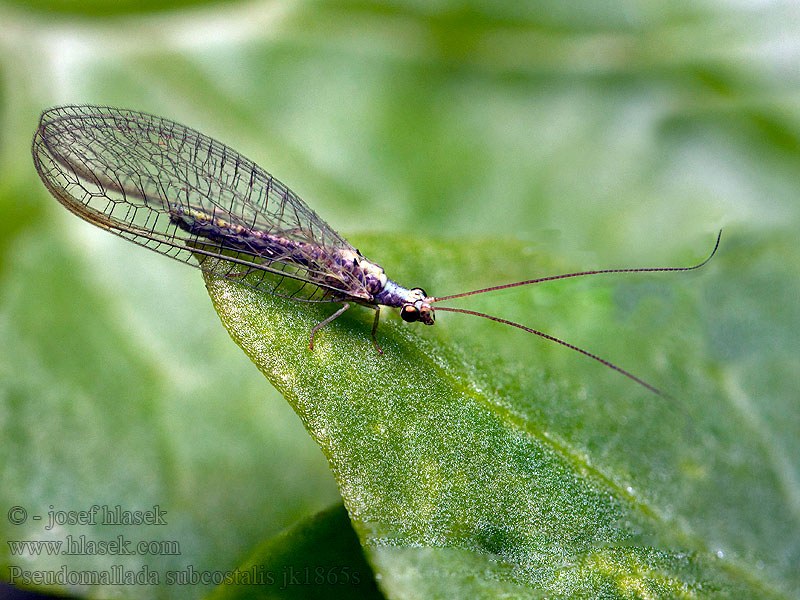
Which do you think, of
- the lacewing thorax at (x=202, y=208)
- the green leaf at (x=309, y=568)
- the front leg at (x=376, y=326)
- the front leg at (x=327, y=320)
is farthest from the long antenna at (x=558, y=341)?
the green leaf at (x=309, y=568)

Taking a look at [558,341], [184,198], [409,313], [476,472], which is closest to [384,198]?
[184,198]

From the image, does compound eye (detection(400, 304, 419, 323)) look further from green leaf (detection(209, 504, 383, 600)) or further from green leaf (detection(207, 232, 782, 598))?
green leaf (detection(209, 504, 383, 600))

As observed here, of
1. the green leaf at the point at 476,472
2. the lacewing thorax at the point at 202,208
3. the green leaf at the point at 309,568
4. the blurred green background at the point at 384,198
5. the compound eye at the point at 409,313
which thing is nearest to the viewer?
the green leaf at the point at 476,472

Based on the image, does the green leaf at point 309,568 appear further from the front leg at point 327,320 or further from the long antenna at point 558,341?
the long antenna at point 558,341

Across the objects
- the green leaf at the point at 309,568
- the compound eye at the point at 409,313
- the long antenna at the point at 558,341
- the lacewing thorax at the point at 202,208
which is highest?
the lacewing thorax at the point at 202,208

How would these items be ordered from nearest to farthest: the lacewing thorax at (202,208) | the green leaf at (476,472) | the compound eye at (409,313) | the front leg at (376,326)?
the green leaf at (476,472) < the front leg at (376,326) < the compound eye at (409,313) < the lacewing thorax at (202,208)

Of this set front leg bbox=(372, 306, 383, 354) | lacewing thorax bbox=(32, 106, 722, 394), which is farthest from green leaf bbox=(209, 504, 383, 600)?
lacewing thorax bbox=(32, 106, 722, 394)
